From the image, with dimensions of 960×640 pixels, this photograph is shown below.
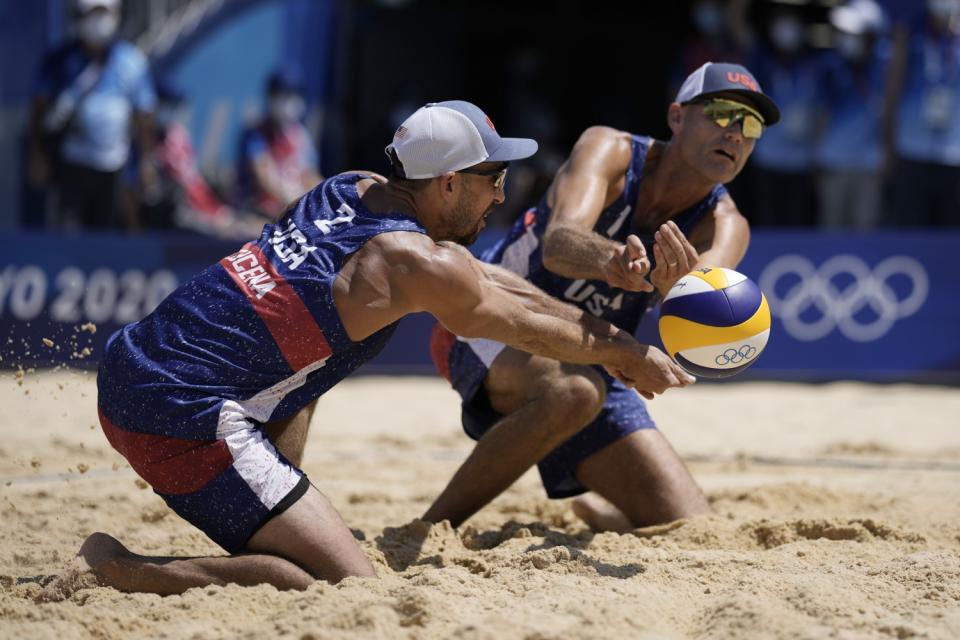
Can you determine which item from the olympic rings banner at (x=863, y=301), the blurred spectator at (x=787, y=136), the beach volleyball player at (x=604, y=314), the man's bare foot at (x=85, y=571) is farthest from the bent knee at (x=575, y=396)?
the blurred spectator at (x=787, y=136)

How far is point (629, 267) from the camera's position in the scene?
411 cm

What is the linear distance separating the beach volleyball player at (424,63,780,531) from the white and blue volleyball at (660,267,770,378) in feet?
1.22

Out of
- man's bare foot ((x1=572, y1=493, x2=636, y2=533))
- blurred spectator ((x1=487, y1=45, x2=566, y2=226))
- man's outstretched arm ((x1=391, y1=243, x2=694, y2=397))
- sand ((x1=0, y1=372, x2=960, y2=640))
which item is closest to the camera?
sand ((x1=0, y1=372, x2=960, y2=640))

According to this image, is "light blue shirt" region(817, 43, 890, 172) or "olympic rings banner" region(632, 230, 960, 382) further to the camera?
"light blue shirt" region(817, 43, 890, 172)

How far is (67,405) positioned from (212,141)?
503 cm

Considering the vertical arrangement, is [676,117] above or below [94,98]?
above

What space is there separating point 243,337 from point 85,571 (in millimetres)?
893

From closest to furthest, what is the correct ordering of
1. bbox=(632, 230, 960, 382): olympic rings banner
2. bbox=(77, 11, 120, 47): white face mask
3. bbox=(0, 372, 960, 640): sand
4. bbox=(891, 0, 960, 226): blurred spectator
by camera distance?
bbox=(0, 372, 960, 640): sand < bbox=(632, 230, 960, 382): olympic rings banner < bbox=(891, 0, 960, 226): blurred spectator < bbox=(77, 11, 120, 47): white face mask

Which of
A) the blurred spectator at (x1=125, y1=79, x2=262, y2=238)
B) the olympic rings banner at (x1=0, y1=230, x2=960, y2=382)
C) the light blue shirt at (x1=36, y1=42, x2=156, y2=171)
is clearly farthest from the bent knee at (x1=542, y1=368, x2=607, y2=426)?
the blurred spectator at (x1=125, y1=79, x2=262, y2=238)

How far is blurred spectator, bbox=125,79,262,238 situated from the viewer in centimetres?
1163

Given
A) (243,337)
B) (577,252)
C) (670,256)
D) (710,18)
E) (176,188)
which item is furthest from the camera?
(176,188)

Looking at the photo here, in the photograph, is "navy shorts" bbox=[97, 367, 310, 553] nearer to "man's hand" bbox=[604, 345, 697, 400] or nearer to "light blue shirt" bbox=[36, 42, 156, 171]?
"man's hand" bbox=[604, 345, 697, 400]

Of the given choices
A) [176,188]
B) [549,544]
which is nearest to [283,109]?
[176,188]

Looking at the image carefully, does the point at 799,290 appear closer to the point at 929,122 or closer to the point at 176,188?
the point at 929,122
